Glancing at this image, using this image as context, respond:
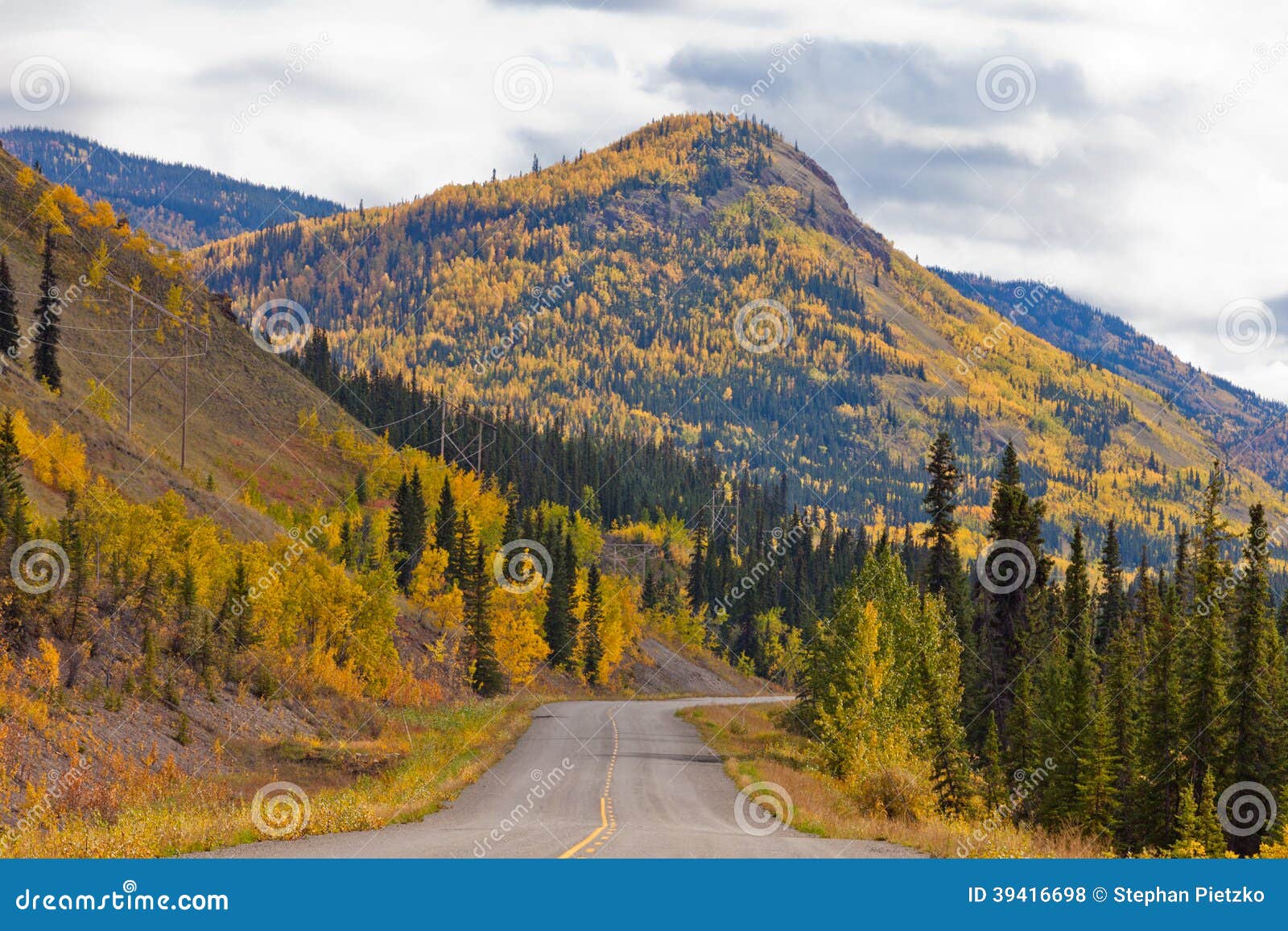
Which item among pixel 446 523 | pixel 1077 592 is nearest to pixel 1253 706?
pixel 1077 592

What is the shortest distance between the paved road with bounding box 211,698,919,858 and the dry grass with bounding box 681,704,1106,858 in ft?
2.95

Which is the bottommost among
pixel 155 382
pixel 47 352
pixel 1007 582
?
pixel 1007 582

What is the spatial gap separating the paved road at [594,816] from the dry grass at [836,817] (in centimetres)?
90

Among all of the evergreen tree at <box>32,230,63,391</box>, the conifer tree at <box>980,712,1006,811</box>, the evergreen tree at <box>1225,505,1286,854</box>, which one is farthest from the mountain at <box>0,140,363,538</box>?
the evergreen tree at <box>1225,505,1286,854</box>

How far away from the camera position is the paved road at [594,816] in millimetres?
19250

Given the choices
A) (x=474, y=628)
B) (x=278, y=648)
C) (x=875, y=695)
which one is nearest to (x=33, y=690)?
(x=278, y=648)

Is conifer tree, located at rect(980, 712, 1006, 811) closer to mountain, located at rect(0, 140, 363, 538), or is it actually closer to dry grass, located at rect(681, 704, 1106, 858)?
dry grass, located at rect(681, 704, 1106, 858)

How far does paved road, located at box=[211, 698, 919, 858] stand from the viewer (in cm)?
1925

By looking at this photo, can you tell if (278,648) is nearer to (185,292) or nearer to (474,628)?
(474,628)

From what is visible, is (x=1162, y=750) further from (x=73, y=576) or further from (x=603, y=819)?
(x=73, y=576)

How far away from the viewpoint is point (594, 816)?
27062 mm

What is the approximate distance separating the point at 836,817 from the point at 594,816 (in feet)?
19.7

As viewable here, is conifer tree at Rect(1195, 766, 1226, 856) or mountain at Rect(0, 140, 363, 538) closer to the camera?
conifer tree at Rect(1195, 766, 1226, 856)

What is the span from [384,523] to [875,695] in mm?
55042
